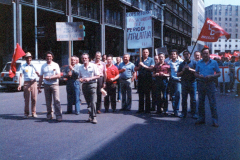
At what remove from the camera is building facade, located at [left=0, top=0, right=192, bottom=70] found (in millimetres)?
24812

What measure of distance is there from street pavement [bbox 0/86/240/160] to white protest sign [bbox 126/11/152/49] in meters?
2.95

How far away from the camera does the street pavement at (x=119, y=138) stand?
4914mm

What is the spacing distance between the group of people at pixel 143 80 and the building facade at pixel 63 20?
16288 millimetres

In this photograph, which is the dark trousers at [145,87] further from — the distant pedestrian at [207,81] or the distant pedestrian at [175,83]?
the distant pedestrian at [207,81]

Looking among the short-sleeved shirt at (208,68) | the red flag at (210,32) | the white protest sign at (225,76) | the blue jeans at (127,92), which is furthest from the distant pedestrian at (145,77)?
the white protest sign at (225,76)

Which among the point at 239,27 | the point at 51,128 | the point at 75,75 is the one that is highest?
the point at 239,27

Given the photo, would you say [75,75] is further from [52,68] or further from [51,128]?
[51,128]

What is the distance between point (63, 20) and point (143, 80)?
913 inches

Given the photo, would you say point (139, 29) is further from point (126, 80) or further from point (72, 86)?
point (72, 86)

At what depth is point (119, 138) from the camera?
5.95 m

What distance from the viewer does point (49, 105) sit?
320 inches

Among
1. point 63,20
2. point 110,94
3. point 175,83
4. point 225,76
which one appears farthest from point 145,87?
point 63,20

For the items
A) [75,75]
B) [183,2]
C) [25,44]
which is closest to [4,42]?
[25,44]

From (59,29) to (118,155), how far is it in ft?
23.3
